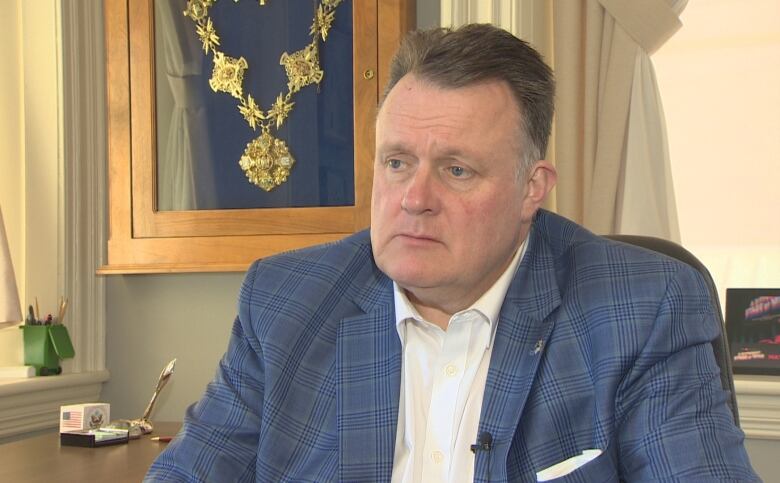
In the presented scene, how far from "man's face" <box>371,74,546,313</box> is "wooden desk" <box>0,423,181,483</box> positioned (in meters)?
0.77

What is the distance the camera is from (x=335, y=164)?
2.78 meters

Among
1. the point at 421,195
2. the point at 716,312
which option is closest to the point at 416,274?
the point at 421,195

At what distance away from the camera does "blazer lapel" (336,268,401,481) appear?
1.59 metres

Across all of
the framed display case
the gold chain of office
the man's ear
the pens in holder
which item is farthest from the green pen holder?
the man's ear

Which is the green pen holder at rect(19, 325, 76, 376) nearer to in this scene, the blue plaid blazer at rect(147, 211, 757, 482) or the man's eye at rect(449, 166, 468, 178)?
the blue plaid blazer at rect(147, 211, 757, 482)

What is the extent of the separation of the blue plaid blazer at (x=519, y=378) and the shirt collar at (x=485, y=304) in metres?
0.02

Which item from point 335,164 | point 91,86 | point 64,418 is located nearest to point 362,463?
point 64,418

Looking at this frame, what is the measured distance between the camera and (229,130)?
9.55 feet

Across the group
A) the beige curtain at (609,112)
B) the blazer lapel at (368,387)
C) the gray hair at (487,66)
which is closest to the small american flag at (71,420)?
the blazer lapel at (368,387)

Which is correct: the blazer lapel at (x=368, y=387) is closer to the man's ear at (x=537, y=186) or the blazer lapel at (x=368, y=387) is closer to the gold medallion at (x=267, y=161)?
the man's ear at (x=537, y=186)

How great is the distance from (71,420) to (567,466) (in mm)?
1395

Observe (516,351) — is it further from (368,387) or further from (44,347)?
(44,347)

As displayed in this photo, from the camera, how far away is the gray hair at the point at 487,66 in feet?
5.33

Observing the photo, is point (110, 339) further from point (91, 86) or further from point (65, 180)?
point (91, 86)
